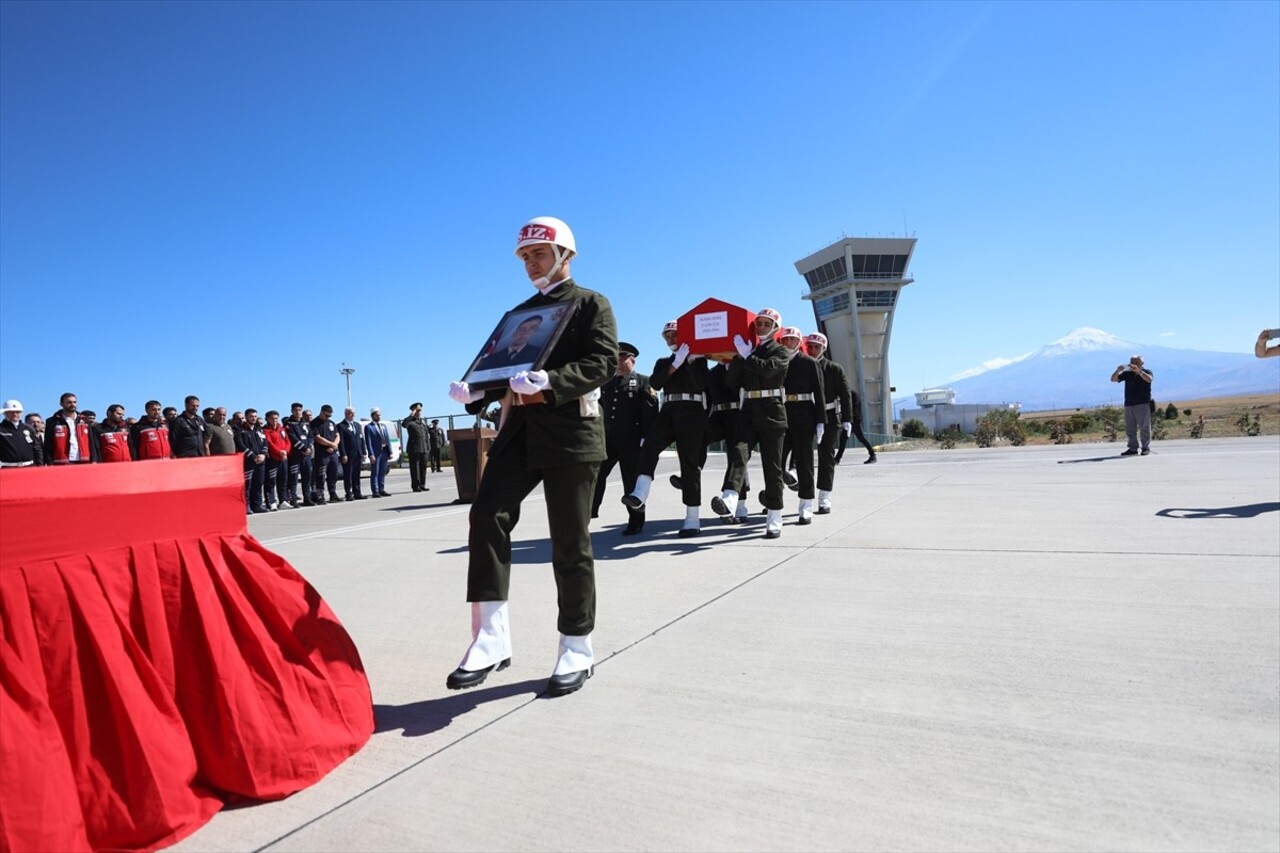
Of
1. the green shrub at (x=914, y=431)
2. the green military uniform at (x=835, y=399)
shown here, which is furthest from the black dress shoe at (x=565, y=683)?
the green shrub at (x=914, y=431)

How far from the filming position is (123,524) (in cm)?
251

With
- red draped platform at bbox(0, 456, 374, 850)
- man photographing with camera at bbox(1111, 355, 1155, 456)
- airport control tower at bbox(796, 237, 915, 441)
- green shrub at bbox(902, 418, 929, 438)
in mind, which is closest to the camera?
red draped platform at bbox(0, 456, 374, 850)

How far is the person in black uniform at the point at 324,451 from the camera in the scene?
15.0 meters

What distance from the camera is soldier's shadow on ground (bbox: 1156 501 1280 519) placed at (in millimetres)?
6668

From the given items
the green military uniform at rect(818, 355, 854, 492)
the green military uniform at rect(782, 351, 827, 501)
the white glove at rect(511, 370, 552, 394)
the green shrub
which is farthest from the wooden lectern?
the green shrub

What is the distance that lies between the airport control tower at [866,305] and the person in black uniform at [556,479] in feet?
264

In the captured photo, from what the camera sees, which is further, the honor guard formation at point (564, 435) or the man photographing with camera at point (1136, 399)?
the man photographing with camera at point (1136, 399)

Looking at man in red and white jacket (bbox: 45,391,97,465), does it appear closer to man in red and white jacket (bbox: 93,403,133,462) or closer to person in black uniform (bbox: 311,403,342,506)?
man in red and white jacket (bbox: 93,403,133,462)

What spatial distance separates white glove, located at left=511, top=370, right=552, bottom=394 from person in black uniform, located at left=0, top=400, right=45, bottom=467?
11345mm

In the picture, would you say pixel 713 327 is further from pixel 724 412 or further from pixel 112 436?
pixel 112 436

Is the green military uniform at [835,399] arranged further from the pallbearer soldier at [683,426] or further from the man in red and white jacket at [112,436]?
the man in red and white jacket at [112,436]

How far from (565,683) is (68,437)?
464 inches

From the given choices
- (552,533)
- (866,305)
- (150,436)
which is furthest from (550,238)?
(866,305)

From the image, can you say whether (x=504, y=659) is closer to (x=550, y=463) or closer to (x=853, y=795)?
(x=550, y=463)
